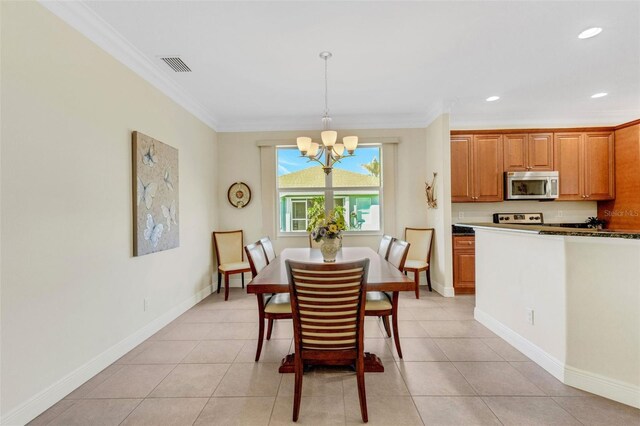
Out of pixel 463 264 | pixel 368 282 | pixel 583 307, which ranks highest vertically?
pixel 368 282

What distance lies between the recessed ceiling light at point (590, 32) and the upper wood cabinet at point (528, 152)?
7.11ft

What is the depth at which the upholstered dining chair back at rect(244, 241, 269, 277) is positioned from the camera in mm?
2590

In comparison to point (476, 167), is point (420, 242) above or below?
below

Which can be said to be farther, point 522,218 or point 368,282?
point 522,218

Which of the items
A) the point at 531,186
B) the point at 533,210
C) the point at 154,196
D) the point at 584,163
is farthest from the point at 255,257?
the point at 584,163

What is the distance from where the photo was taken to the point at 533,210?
A: 4980mm

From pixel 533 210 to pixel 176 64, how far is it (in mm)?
5446

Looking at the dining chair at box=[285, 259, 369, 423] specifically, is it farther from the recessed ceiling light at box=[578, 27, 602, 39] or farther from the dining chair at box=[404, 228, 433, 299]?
the dining chair at box=[404, 228, 433, 299]

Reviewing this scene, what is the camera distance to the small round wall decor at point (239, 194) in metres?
4.96

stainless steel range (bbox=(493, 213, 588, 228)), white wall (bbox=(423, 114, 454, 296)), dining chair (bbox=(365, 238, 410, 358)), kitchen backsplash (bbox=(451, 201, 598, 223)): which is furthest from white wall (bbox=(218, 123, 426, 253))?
dining chair (bbox=(365, 238, 410, 358))

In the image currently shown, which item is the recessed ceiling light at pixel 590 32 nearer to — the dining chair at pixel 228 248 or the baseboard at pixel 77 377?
the dining chair at pixel 228 248

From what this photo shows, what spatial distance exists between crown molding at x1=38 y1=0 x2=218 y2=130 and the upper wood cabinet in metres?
4.64

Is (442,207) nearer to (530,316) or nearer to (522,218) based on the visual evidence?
(522,218)

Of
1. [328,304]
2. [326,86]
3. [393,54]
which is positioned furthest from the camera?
[326,86]
